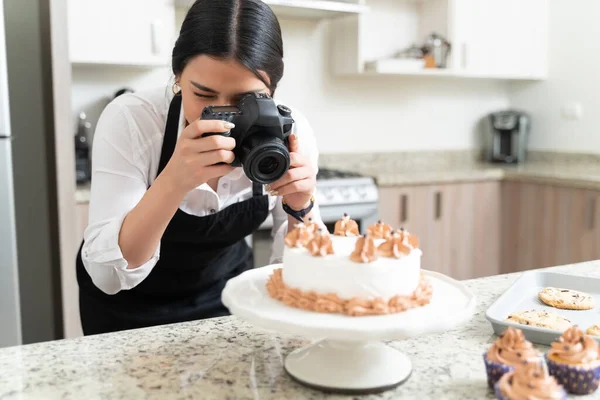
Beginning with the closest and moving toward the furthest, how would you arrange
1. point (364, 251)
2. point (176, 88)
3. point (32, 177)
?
point (364, 251) < point (176, 88) < point (32, 177)

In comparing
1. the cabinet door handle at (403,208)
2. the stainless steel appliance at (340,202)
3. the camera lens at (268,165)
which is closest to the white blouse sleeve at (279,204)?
the camera lens at (268,165)

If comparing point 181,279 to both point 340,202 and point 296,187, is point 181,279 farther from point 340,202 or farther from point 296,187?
point 340,202

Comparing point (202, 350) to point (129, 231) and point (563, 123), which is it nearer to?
point (129, 231)

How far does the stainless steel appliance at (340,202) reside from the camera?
252 cm

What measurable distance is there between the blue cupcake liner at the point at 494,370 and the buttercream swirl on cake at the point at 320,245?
0.75 ft

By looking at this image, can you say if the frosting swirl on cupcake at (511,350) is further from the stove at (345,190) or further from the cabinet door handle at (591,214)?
the cabinet door handle at (591,214)

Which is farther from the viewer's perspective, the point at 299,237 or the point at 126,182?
the point at 126,182

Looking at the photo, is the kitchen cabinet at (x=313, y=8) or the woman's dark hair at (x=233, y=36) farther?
the kitchen cabinet at (x=313, y=8)

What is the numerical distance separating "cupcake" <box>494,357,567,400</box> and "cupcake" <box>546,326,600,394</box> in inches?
2.6

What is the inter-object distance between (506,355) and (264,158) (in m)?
0.46

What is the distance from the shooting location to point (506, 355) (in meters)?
0.76

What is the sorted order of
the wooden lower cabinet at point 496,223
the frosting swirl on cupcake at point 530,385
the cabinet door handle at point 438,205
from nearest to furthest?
1. the frosting swirl on cupcake at point 530,385
2. the wooden lower cabinet at point 496,223
3. the cabinet door handle at point 438,205

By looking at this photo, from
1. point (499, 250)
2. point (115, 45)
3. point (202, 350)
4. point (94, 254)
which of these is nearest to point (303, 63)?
point (115, 45)

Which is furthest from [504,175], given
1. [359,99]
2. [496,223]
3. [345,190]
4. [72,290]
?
[72,290]
